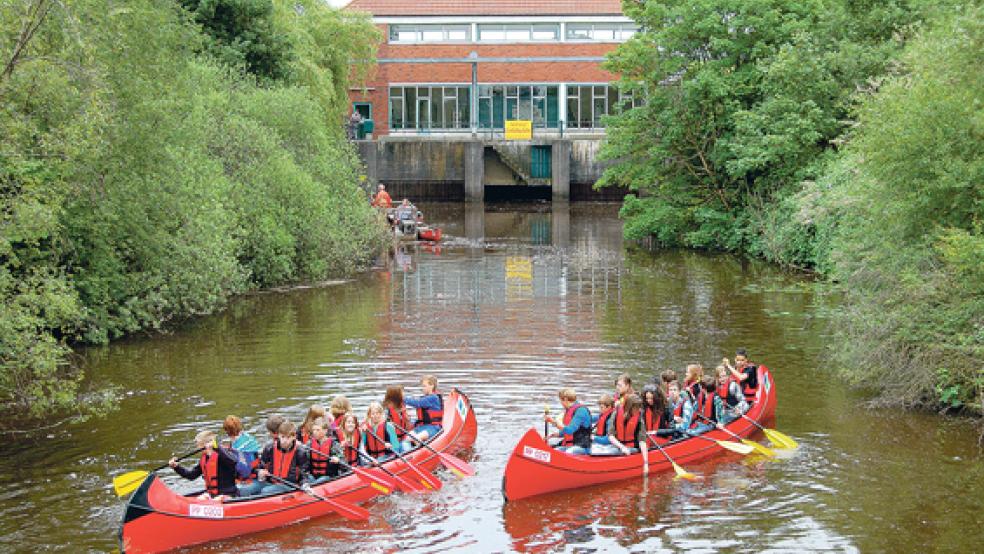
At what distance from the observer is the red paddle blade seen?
1512cm

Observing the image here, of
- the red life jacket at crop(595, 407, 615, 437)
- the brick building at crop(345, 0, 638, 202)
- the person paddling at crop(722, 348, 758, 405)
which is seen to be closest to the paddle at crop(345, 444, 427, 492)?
the red life jacket at crop(595, 407, 615, 437)

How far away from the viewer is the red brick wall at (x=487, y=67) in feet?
206

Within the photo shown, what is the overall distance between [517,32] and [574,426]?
50204 mm

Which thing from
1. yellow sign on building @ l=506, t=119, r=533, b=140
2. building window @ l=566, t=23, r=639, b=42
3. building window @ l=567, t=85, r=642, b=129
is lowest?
yellow sign on building @ l=506, t=119, r=533, b=140

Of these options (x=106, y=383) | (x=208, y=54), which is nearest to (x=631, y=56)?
(x=208, y=54)

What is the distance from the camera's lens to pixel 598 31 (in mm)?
62781

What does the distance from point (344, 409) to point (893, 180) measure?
32.3 feet

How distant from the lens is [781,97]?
3491cm

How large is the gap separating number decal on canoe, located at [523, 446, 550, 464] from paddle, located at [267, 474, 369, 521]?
2052 millimetres

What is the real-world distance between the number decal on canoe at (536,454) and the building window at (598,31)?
167 feet

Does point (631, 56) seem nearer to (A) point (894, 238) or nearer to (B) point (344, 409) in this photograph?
(A) point (894, 238)

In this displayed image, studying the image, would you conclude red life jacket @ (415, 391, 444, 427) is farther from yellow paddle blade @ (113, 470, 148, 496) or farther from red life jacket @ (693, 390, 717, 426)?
yellow paddle blade @ (113, 470, 148, 496)

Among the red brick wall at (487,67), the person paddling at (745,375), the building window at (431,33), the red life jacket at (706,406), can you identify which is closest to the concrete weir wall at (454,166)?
the red brick wall at (487,67)

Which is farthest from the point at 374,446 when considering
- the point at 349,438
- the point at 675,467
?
the point at 675,467
